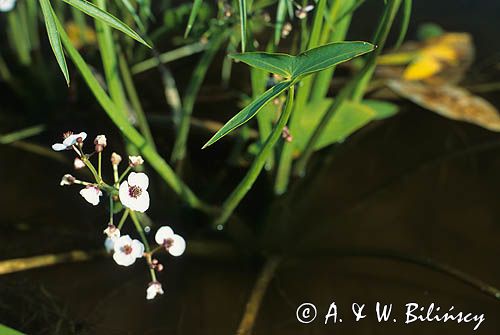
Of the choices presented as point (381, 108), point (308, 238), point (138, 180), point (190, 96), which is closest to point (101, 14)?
point (138, 180)

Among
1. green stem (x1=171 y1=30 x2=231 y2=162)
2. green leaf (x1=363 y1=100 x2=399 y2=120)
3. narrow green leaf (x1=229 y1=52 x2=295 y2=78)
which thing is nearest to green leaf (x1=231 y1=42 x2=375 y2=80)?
narrow green leaf (x1=229 y1=52 x2=295 y2=78)

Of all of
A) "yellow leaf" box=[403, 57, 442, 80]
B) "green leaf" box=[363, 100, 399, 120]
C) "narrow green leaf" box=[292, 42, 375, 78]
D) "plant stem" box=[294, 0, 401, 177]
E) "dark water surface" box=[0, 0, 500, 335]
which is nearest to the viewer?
"narrow green leaf" box=[292, 42, 375, 78]

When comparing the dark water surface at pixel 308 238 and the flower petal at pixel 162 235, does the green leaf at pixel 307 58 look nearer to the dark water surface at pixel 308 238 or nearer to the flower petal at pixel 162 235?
the flower petal at pixel 162 235

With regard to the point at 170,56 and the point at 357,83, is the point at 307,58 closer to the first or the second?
the point at 357,83

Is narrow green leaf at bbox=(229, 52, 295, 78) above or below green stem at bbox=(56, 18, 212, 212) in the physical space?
below

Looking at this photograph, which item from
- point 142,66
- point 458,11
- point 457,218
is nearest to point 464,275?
point 457,218

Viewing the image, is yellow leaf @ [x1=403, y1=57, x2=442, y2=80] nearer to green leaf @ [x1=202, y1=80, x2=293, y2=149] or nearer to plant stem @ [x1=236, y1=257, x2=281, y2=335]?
plant stem @ [x1=236, y1=257, x2=281, y2=335]

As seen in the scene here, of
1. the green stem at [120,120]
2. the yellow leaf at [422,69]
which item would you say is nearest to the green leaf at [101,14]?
the green stem at [120,120]
